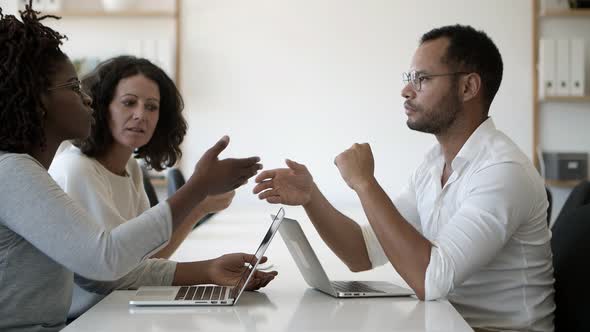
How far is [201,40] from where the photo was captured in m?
5.17

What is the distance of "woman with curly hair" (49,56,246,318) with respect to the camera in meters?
1.89

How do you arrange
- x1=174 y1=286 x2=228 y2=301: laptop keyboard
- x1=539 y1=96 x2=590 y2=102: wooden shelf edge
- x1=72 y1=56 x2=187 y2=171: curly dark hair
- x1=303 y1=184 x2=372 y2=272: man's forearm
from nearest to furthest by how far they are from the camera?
1. x1=174 y1=286 x2=228 y2=301: laptop keyboard
2. x1=303 y1=184 x2=372 y2=272: man's forearm
3. x1=72 y1=56 x2=187 y2=171: curly dark hair
4. x1=539 y1=96 x2=590 y2=102: wooden shelf edge

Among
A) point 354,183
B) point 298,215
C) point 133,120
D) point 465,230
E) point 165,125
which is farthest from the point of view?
point 298,215

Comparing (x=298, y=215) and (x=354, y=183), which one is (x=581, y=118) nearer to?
(x=298, y=215)

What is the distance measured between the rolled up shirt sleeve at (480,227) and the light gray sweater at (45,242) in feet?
1.90

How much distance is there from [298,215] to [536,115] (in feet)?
7.34

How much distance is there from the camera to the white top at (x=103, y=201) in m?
1.82

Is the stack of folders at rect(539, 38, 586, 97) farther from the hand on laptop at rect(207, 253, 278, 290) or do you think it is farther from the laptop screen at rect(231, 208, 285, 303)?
the laptop screen at rect(231, 208, 285, 303)

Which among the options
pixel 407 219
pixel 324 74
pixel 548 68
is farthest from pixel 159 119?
pixel 548 68

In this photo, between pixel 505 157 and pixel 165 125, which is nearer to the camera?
pixel 505 157

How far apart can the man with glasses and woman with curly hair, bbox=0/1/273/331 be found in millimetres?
333

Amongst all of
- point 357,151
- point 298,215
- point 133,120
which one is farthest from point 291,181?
point 298,215

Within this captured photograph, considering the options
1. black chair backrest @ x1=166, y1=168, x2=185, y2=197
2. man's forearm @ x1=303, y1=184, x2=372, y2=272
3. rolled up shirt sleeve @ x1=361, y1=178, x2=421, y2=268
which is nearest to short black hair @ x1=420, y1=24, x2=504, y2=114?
rolled up shirt sleeve @ x1=361, y1=178, x2=421, y2=268

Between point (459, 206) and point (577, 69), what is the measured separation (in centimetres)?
360
